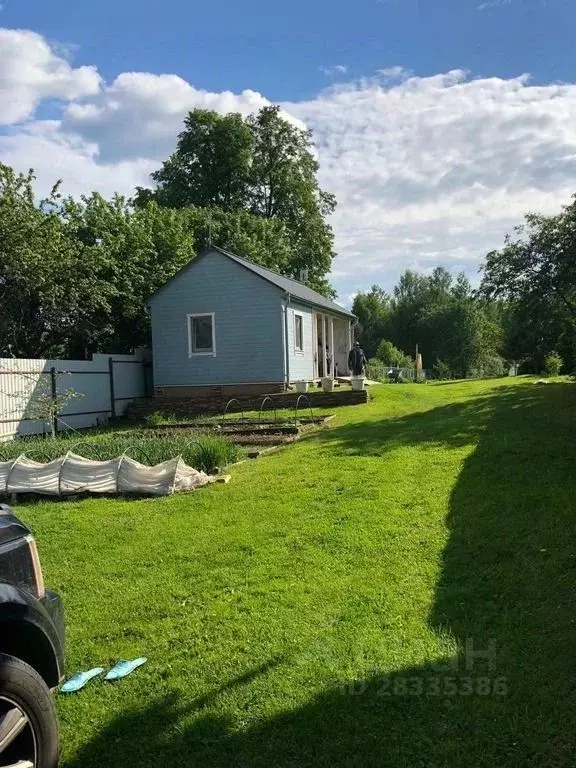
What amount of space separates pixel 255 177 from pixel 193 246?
12.7 metres

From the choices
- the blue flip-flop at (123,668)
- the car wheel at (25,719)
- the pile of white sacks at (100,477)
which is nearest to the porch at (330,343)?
the pile of white sacks at (100,477)

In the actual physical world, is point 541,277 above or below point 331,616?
above

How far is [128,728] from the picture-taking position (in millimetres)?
3045

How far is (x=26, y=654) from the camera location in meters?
2.62

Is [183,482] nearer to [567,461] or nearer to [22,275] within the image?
[567,461]

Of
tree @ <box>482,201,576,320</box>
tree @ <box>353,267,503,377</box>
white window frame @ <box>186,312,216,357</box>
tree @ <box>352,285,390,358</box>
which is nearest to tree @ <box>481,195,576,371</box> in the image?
tree @ <box>482,201,576,320</box>

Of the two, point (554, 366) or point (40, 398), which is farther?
point (554, 366)

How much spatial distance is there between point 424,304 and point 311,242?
31934mm

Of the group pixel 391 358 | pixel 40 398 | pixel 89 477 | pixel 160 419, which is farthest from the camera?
pixel 391 358

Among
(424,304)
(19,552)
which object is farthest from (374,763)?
(424,304)

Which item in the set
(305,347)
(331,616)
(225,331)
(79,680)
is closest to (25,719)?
(79,680)

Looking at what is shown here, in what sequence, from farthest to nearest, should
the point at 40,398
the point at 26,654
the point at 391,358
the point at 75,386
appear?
the point at 391,358 < the point at 75,386 < the point at 40,398 < the point at 26,654

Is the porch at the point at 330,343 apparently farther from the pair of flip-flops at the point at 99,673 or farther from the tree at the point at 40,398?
the pair of flip-flops at the point at 99,673

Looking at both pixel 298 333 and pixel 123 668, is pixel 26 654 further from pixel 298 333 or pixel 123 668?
pixel 298 333
